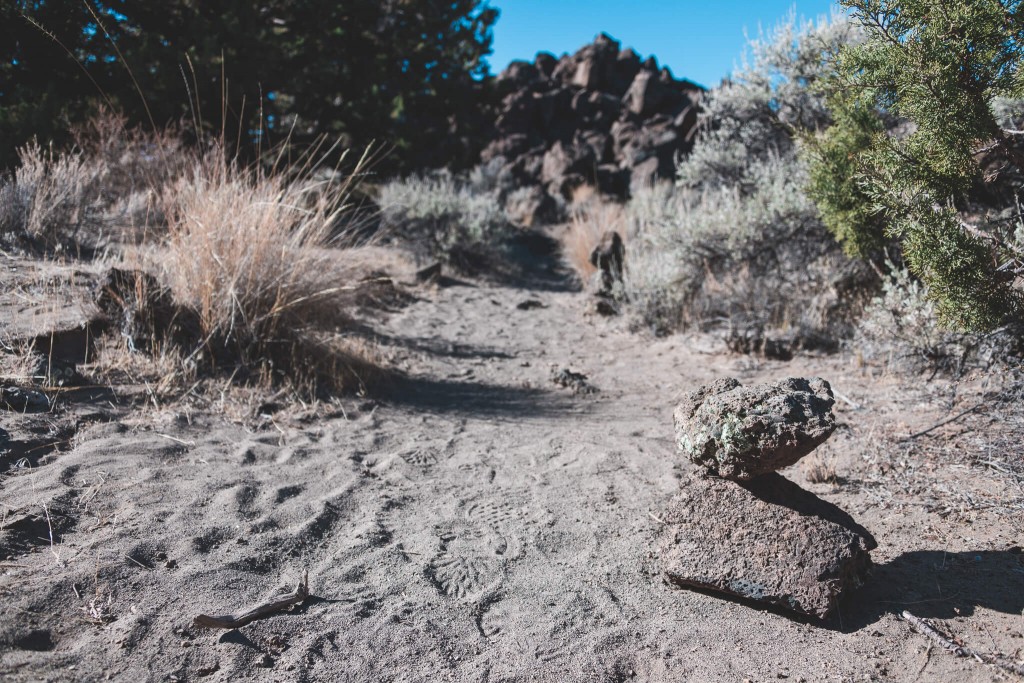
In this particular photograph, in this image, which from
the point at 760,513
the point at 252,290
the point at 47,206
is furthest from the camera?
the point at 47,206

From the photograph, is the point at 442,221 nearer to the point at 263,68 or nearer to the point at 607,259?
the point at 607,259

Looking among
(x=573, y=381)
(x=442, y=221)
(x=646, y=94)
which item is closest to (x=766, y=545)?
(x=573, y=381)

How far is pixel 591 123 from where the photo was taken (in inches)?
976

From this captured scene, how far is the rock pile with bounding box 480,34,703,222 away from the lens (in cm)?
2020

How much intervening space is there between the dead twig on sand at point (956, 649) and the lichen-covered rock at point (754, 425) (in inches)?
24.6

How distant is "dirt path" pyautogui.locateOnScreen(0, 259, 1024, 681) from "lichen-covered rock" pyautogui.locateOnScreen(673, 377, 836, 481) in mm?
496

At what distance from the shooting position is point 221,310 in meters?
4.35

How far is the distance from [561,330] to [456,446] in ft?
11.9

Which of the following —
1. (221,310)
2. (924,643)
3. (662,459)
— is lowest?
(924,643)

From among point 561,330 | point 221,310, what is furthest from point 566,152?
point 221,310

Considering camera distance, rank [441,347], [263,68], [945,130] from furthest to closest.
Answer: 1. [263,68]
2. [441,347]
3. [945,130]

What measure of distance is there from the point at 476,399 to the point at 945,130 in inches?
121

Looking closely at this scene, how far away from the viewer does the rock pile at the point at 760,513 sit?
238 centimetres

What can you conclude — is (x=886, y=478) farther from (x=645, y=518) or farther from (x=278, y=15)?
(x=278, y=15)
